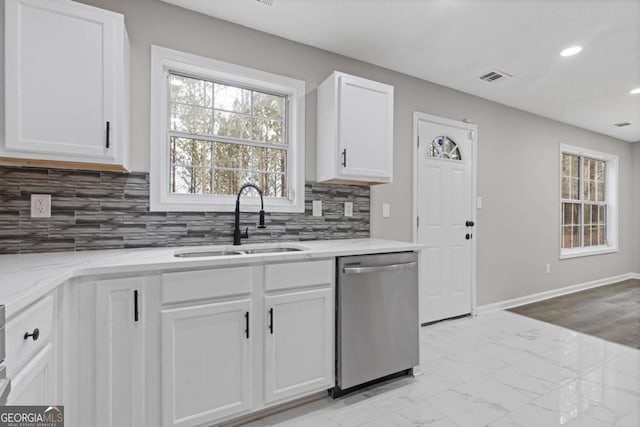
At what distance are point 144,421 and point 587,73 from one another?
4551 millimetres

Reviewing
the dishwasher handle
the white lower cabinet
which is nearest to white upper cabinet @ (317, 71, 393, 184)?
the dishwasher handle

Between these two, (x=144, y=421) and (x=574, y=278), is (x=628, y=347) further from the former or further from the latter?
(x=144, y=421)

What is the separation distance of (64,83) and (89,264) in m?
0.95

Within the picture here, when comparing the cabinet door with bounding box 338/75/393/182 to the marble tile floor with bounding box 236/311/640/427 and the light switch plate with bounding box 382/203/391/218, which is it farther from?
the marble tile floor with bounding box 236/311/640/427

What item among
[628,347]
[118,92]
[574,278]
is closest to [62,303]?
[118,92]

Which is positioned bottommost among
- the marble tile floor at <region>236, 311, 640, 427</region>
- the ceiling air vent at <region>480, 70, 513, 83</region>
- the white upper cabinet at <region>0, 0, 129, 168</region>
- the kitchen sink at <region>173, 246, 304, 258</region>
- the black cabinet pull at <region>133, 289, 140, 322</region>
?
the marble tile floor at <region>236, 311, 640, 427</region>

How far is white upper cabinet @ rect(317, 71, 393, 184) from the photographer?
237 cm

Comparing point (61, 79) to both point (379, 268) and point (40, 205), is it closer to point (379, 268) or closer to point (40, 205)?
point (40, 205)

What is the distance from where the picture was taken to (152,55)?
205 cm

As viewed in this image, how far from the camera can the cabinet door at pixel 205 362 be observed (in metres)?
1.49

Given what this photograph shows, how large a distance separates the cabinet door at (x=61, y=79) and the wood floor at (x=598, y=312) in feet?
14.6

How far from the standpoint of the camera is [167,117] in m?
2.16

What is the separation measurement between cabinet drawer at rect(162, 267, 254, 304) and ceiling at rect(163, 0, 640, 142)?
1.81 m

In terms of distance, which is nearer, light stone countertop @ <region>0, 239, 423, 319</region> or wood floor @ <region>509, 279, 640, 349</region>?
light stone countertop @ <region>0, 239, 423, 319</region>
